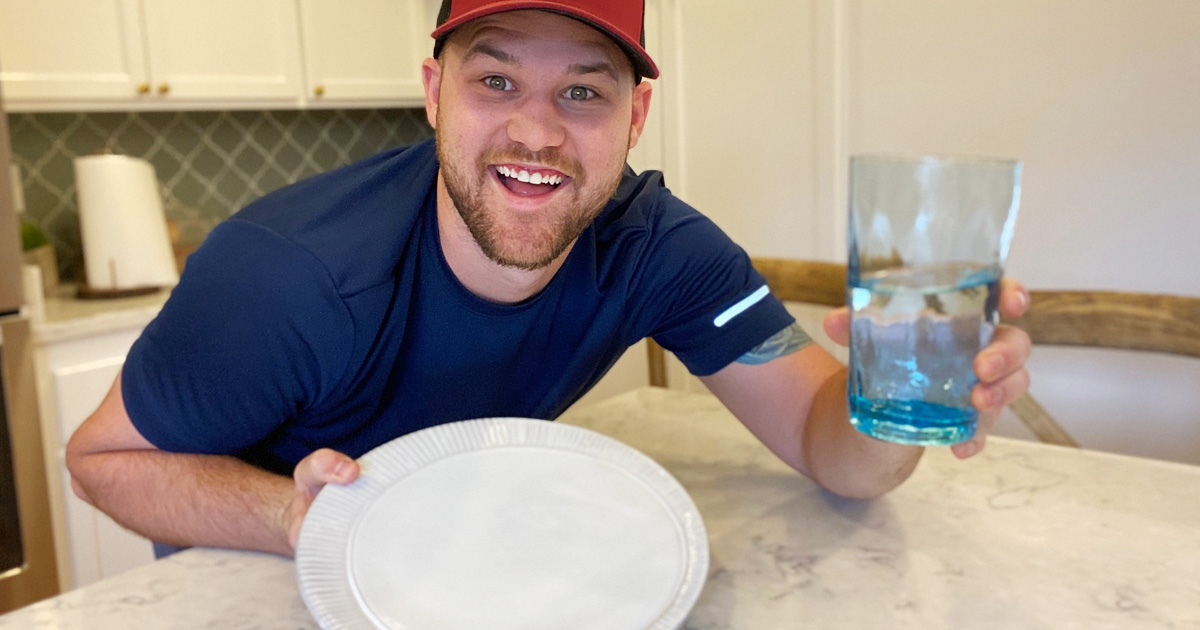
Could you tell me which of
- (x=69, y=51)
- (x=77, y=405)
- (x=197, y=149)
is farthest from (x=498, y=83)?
(x=197, y=149)

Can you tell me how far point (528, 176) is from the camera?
106 cm

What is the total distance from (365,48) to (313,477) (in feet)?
7.51

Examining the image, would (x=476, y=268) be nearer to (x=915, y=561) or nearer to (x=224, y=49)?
(x=915, y=561)

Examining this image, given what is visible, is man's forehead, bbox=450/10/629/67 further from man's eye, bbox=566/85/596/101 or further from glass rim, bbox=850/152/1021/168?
glass rim, bbox=850/152/1021/168

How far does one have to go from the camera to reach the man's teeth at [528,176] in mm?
1061

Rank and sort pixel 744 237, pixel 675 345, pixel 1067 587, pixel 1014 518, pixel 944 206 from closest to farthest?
pixel 944 206 < pixel 1067 587 < pixel 1014 518 < pixel 675 345 < pixel 744 237

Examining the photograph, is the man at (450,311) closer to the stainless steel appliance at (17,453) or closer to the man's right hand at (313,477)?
the man's right hand at (313,477)

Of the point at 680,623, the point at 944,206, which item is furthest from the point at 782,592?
the point at 944,206

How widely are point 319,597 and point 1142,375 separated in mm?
2060

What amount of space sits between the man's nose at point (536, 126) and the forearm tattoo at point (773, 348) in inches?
14.6

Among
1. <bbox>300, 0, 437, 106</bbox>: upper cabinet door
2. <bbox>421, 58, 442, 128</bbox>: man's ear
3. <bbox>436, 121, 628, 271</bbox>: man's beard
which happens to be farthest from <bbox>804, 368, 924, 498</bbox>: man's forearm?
<bbox>300, 0, 437, 106</bbox>: upper cabinet door

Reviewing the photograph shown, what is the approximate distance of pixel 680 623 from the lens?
724mm

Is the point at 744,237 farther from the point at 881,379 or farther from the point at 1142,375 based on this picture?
the point at 881,379

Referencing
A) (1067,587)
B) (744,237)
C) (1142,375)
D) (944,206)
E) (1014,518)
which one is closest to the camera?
(944,206)
